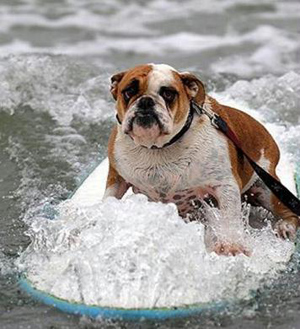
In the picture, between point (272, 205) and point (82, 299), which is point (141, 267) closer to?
point (82, 299)

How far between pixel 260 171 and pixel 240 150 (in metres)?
0.17

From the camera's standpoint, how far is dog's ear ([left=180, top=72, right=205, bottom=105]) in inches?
158

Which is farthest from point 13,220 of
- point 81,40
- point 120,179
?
point 81,40

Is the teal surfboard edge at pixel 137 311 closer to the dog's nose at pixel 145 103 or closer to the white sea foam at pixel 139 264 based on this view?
the white sea foam at pixel 139 264

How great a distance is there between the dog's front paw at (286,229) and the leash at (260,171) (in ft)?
0.34

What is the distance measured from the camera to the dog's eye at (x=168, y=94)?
3.87m

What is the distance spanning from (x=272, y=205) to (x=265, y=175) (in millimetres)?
371

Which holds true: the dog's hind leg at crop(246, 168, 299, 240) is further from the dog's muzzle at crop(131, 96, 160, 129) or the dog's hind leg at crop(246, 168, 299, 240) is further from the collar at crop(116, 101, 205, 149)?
the dog's muzzle at crop(131, 96, 160, 129)

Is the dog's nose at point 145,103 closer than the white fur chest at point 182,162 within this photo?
Yes

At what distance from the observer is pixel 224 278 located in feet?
13.0

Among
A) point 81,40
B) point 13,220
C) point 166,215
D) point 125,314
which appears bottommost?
point 81,40

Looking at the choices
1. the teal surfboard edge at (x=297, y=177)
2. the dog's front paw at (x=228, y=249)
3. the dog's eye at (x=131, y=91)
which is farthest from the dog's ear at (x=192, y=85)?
the teal surfboard edge at (x=297, y=177)

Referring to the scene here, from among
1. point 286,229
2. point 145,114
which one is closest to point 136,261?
point 145,114

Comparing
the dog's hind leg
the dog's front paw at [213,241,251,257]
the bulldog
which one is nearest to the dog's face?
the bulldog
